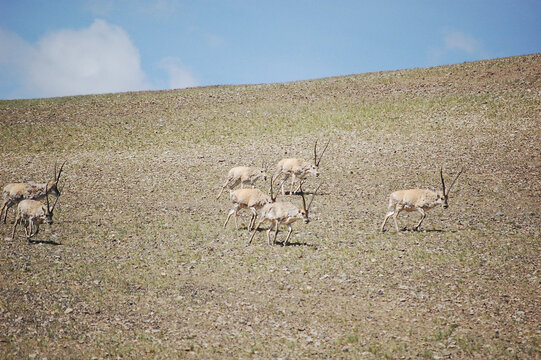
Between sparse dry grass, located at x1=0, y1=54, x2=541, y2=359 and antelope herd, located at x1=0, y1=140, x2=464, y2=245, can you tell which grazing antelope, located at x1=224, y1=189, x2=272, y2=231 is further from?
sparse dry grass, located at x1=0, y1=54, x2=541, y2=359

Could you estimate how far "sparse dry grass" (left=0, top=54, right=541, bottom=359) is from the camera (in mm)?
13367

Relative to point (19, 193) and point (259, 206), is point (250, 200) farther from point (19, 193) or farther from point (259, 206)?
point (19, 193)

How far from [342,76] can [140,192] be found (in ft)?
130

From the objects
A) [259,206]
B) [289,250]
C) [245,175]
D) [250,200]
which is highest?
[245,175]

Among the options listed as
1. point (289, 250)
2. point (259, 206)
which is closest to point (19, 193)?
point (259, 206)

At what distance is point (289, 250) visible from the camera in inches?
760

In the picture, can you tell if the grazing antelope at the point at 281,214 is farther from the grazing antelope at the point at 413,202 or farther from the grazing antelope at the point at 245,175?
the grazing antelope at the point at 245,175

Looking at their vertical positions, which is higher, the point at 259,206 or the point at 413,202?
the point at 413,202

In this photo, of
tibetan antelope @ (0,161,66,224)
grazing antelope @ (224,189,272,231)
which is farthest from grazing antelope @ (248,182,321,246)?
tibetan antelope @ (0,161,66,224)

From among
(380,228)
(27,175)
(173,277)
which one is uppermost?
(27,175)

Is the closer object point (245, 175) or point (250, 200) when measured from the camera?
point (250, 200)

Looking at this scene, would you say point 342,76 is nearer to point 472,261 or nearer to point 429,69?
point 429,69

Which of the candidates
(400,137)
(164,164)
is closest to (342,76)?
(400,137)

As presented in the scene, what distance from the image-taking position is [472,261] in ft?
59.7
